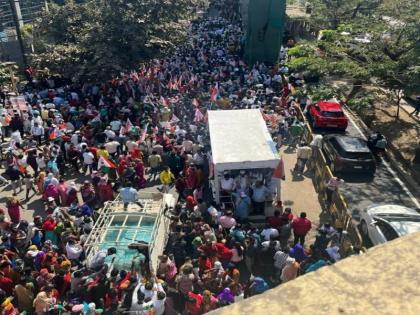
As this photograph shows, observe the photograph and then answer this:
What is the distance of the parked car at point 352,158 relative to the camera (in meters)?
15.9

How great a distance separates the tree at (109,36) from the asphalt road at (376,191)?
1314 cm

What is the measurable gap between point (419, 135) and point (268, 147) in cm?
1029

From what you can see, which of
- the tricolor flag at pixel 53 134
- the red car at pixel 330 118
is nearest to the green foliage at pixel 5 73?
the tricolor flag at pixel 53 134

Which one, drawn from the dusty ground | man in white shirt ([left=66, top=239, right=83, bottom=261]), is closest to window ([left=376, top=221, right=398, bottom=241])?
the dusty ground

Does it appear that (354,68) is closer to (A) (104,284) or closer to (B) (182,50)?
(A) (104,284)

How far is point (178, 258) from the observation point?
10.4 metres

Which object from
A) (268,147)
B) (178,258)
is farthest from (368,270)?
(268,147)

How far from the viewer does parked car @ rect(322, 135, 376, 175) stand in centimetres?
1590

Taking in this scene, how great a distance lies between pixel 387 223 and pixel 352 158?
4753 millimetres

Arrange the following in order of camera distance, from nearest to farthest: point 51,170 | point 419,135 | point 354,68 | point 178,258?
1. point 178,258
2. point 51,170
3. point 354,68
4. point 419,135

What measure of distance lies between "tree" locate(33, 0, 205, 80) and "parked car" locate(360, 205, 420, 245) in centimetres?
1516

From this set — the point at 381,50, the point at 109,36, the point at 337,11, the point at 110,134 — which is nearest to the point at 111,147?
the point at 110,134

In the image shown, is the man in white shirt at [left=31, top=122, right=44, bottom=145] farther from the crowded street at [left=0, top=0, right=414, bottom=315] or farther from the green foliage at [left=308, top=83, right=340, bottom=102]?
the green foliage at [left=308, top=83, right=340, bottom=102]

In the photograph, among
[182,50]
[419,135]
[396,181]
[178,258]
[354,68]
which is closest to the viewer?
[178,258]
